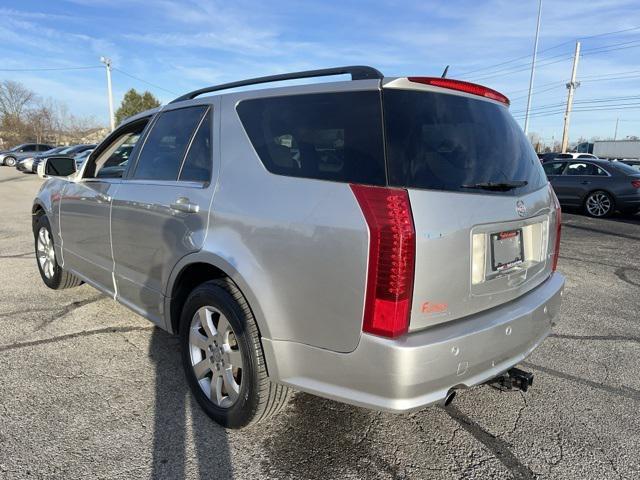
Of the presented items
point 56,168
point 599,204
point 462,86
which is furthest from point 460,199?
point 599,204

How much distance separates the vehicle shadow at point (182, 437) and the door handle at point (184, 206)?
117 cm

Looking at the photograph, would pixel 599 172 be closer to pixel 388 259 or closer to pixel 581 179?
pixel 581 179

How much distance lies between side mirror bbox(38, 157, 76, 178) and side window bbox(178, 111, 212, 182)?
7.65 feet

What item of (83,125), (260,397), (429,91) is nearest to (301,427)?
(260,397)

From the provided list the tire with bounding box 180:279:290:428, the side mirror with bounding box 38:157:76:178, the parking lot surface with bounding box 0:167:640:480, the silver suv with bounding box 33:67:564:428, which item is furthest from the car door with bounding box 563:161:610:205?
the tire with bounding box 180:279:290:428

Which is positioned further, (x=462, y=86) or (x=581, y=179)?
(x=581, y=179)

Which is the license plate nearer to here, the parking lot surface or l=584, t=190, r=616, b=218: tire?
the parking lot surface

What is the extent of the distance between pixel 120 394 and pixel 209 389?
679 mm

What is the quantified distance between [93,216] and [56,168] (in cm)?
122

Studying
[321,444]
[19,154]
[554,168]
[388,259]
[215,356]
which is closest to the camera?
[388,259]

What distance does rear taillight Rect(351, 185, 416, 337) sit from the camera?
1.93m

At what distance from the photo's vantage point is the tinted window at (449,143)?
6.79 ft

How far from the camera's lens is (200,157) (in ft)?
9.47

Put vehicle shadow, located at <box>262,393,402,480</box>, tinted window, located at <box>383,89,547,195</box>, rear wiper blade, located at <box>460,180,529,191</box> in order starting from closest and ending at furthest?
tinted window, located at <box>383,89,547,195</box>, rear wiper blade, located at <box>460,180,529,191</box>, vehicle shadow, located at <box>262,393,402,480</box>
